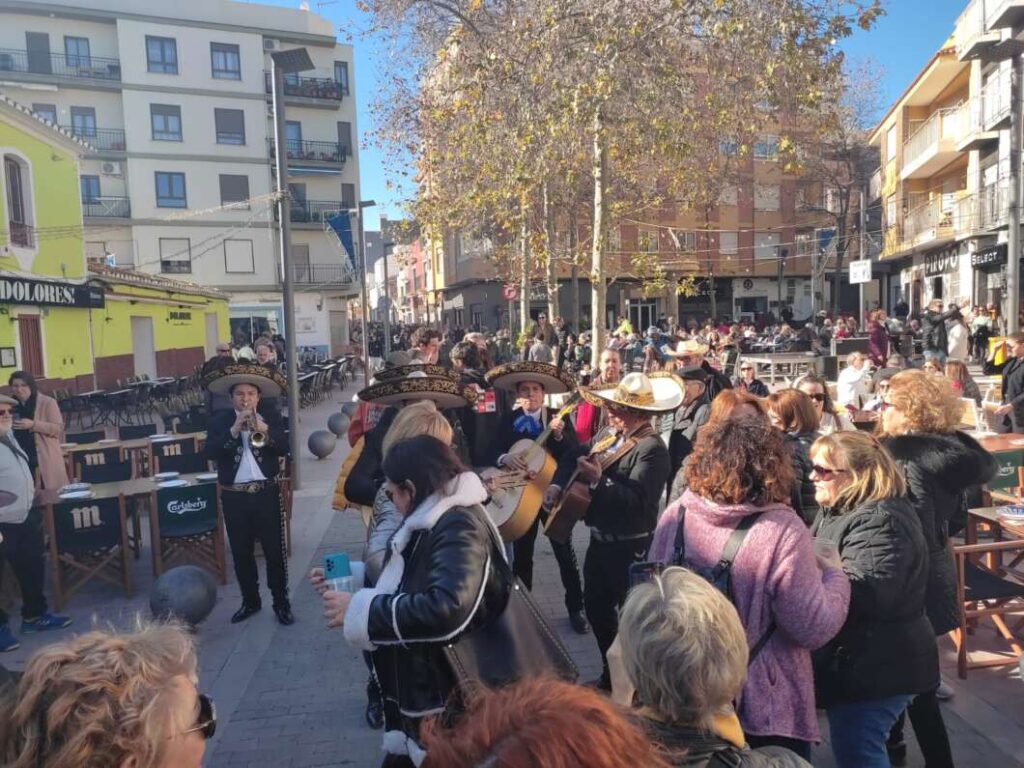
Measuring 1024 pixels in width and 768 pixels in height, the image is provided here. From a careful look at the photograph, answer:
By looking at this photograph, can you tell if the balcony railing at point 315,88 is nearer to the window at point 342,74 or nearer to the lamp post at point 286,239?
the window at point 342,74

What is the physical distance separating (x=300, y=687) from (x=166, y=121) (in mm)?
39345

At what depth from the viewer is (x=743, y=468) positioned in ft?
7.82

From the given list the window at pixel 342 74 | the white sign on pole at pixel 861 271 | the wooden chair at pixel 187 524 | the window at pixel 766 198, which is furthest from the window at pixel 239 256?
the wooden chair at pixel 187 524

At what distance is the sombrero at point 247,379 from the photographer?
4965 millimetres

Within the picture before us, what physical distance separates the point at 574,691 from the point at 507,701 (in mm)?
98

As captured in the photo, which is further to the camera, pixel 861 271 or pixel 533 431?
pixel 861 271

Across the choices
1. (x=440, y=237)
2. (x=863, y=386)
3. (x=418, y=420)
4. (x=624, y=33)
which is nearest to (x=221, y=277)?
(x=440, y=237)

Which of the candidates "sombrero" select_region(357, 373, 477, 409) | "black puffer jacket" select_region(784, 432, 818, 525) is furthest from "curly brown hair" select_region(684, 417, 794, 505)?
"sombrero" select_region(357, 373, 477, 409)

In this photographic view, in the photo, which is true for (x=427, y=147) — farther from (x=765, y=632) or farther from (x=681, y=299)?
Answer: (x=681, y=299)

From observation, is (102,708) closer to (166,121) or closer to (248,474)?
(248,474)

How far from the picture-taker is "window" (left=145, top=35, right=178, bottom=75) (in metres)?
36.2

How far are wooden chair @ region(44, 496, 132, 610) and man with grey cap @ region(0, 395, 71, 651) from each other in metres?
0.22

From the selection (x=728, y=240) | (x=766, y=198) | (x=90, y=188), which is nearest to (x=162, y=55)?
(x=90, y=188)

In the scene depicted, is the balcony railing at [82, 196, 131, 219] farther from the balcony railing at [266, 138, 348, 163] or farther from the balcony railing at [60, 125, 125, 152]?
the balcony railing at [266, 138, 348, 163]
